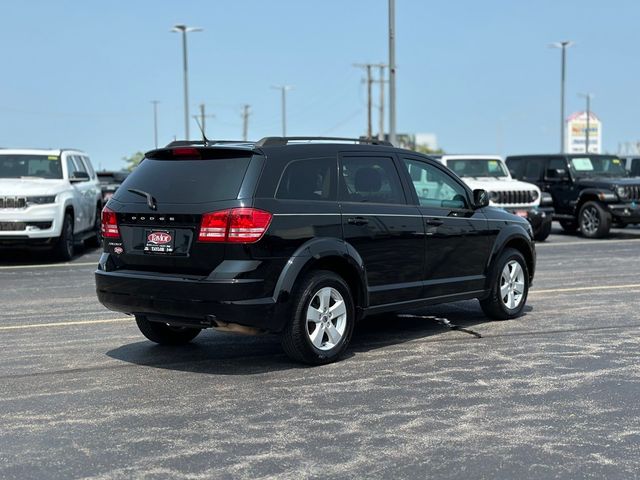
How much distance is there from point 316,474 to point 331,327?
8.14 ft

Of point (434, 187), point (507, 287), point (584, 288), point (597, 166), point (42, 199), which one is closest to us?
point (434, 187)

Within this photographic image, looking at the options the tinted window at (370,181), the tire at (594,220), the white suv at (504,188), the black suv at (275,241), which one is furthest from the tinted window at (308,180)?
the tire at (594,220)

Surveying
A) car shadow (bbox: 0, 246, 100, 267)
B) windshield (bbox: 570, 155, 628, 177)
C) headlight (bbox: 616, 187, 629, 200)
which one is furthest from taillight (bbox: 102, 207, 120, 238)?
windshield (bbox: 570, 155, 628, 177)

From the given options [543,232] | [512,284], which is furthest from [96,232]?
[512,284]

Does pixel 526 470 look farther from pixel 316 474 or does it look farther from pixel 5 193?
pixel 5 193

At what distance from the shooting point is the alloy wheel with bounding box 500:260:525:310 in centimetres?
866

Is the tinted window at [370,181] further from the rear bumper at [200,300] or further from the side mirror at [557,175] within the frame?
the side mirror at [557,175]

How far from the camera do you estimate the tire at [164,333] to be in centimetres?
736

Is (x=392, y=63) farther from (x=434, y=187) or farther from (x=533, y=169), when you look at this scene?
(x=434, y=187)

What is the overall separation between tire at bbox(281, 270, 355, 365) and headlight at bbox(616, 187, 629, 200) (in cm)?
1358

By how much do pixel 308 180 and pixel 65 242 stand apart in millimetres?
9156

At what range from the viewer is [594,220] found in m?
19.4

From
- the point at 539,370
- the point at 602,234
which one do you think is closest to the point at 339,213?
the point at 539,370

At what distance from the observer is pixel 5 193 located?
14.1 metres
